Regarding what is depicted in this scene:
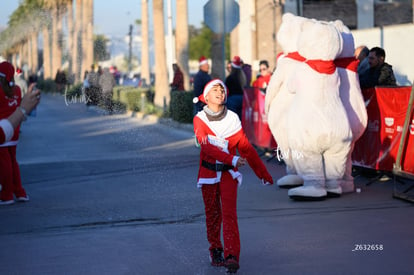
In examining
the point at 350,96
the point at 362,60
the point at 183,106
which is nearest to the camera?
the point at 350,96

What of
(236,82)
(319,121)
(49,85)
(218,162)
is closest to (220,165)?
(218,162)

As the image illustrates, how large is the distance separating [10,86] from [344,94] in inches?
171

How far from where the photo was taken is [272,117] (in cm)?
1227

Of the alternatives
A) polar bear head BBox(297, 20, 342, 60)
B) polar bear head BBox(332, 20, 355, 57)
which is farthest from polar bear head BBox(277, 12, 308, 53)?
polar bear head BBox(297, 20, 342, 60)

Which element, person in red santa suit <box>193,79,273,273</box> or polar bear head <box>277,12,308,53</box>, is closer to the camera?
person in red santa suit <box>193,79,273,273</box>

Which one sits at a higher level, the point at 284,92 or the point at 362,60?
the point at 362,60

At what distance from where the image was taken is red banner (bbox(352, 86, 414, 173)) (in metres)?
11.5

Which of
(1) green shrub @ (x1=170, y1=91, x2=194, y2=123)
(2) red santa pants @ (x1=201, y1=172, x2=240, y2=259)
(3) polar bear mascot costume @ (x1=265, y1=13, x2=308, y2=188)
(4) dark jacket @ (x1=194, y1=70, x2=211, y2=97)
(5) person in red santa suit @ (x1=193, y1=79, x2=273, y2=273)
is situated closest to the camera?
(2) red santa pants @ (x1=201, y1=172, x2=240, y2=259)

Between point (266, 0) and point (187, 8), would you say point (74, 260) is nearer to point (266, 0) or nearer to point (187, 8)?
point (187, 8)

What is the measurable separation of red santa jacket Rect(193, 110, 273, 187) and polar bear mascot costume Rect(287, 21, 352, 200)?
351 centimetres

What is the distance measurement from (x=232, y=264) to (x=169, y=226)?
253cm

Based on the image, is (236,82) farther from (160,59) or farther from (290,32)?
(160,59)

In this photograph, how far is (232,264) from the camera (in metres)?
6.66

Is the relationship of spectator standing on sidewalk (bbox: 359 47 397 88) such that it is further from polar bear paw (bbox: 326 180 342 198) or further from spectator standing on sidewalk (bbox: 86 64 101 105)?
spectator standing on sidewalk (bbox: 86 64 101 105)
